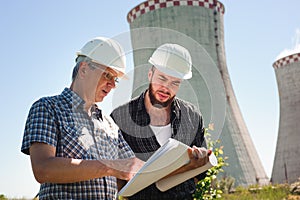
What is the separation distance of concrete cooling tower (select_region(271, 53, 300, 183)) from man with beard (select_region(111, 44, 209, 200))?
396 inches

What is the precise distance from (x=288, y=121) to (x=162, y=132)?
10414mm

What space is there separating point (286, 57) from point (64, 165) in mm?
10994

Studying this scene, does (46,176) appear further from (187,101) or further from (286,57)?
(286,57)

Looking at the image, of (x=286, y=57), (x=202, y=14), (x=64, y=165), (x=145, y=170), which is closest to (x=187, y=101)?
(x=145, y=170)

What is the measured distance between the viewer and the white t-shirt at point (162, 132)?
1169 mm

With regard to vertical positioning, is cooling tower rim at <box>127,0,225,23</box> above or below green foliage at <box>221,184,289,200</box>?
above

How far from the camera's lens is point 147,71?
1.02m

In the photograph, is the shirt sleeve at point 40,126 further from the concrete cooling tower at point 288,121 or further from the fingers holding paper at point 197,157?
the concrete cooling tower at point 288,121

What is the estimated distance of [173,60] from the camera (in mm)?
967

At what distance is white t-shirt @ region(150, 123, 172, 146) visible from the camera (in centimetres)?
117

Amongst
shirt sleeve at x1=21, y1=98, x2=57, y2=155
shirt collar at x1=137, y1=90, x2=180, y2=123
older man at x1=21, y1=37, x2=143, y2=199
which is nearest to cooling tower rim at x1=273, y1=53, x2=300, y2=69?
shirt collar at x1=137, y1=90, x2=180, y2=123

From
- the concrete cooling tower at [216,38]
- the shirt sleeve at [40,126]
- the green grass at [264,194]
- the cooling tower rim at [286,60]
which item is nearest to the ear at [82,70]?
the shirt sleeve at [40,126]

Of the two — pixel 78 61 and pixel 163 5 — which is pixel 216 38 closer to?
pixel 163 5

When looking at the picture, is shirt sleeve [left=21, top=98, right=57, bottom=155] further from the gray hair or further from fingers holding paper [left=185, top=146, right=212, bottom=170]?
fingers holding paper [left=185, top=146, right=212, bottom=170]
